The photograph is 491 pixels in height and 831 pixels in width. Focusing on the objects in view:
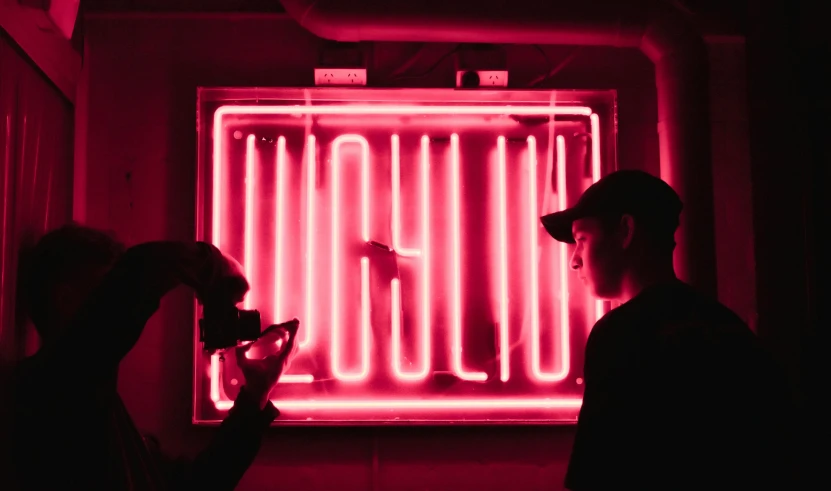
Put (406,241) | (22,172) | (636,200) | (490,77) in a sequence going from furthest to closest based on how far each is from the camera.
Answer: (490,77) → (406,241) → (22,172) → (636,200)

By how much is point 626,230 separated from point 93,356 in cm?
150

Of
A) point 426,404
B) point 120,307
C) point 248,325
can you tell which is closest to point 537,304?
point 426,404

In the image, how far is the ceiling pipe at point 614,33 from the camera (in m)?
2.49

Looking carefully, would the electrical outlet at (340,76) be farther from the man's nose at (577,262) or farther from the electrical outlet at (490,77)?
the man's nose at (577,262)

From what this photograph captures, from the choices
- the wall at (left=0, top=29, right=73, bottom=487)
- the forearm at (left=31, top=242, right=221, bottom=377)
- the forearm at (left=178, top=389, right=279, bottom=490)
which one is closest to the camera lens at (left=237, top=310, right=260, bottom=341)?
the forearm at (left=31, top=242, right=221, bottom=377)

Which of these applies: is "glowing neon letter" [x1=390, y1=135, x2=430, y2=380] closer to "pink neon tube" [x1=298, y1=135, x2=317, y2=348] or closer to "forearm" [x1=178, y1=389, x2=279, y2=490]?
"pink neon tube" [x1=298, y1=135, x2=317, y2=348]

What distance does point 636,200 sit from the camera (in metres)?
2.00

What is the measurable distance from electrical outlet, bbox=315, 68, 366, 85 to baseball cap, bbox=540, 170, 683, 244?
121 cm

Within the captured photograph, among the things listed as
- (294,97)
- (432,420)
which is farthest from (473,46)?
(432,420)

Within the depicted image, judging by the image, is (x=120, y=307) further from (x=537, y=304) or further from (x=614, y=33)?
(x=614, y=33)

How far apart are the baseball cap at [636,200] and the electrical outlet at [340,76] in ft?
3.96

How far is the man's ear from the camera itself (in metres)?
2.00

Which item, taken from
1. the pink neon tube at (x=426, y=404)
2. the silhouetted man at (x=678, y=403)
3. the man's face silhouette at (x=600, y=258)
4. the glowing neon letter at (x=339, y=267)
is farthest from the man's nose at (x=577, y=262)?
the glowing neon letter at (x=339, y=267)

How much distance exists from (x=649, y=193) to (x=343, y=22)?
4.38 feet
